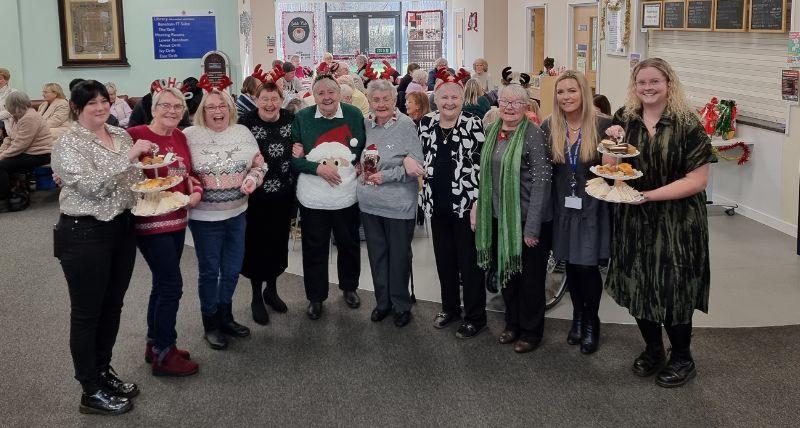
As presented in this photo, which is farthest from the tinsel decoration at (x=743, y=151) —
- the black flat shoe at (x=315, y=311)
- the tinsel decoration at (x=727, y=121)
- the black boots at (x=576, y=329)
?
the black flat shoe at (x=315, y=311)

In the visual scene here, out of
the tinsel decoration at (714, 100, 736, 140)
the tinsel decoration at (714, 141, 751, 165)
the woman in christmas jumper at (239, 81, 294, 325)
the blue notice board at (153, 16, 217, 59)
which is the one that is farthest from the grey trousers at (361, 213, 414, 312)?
the blue notice board at (153, 16, 217, 59)

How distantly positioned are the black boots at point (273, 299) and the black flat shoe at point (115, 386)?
4.36 feet

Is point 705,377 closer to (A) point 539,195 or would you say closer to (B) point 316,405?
(A) point 539,195

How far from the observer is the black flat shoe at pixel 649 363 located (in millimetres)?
3982

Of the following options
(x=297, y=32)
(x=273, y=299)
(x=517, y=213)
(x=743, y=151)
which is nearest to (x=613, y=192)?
(x=517, y=213)

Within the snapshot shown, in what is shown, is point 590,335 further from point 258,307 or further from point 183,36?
point 183,36

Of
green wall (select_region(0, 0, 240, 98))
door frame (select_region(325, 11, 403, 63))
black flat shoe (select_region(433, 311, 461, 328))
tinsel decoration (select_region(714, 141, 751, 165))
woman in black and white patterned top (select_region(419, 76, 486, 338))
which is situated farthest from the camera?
door frame (select_region(325, 11, 403, 63))

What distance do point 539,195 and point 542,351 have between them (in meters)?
0.86

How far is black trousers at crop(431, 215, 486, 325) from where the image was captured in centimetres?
451

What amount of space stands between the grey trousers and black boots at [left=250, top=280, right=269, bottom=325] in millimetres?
688

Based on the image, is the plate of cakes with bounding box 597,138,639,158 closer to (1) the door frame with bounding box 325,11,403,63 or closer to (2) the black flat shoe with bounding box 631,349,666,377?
(2) the black flat shoe with bounding box 631,349,666,377

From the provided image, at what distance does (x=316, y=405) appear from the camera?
3.75 meters

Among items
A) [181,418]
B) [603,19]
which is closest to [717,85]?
[603,19]

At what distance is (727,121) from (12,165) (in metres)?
7.16
